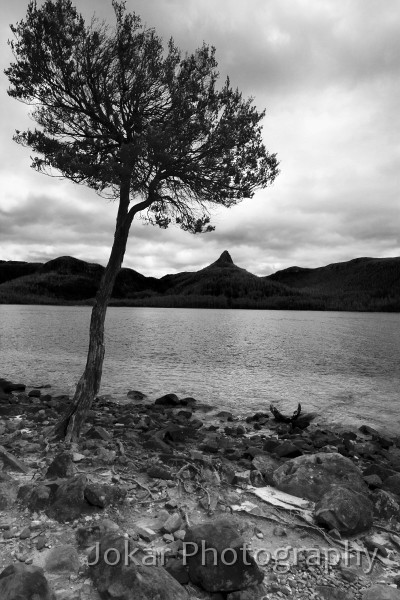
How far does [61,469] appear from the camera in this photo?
9930mm

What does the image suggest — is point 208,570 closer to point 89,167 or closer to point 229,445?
point 229,445

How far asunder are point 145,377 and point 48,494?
28.2 m

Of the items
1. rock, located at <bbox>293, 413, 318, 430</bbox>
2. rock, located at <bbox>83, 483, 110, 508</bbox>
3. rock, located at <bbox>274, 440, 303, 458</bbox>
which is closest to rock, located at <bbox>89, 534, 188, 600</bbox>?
rock, located at <bbox>83, 483, 110, 508</bbox>

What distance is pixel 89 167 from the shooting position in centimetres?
1407

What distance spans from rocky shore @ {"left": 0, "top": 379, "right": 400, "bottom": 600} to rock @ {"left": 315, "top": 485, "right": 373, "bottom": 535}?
27 millimetres

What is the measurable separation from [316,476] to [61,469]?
272 inches

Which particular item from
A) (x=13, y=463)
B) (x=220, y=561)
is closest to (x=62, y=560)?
(x=220, y=561)

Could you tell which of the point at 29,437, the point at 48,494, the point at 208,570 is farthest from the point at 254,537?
the point at 29,437

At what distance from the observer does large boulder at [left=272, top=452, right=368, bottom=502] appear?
34.0ft

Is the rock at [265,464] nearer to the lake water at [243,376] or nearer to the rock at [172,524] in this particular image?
the rock at [172,524]

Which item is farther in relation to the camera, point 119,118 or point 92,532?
point 119,118

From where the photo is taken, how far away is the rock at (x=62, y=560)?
250 inches

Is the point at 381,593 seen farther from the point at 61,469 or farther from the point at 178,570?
the point at 61,469

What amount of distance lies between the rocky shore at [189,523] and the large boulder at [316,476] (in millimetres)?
38
